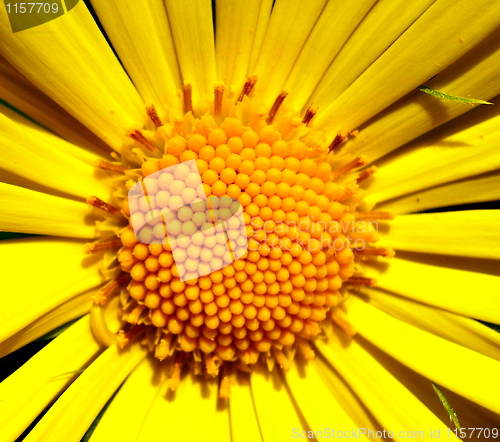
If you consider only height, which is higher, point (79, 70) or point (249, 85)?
point (79, 70)

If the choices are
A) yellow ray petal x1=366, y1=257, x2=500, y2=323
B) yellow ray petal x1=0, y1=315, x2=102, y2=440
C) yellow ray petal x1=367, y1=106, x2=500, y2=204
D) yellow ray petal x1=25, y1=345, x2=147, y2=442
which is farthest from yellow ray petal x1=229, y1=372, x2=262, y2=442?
yellow ray petal x1=367, y1=106, x2=500, y2=204

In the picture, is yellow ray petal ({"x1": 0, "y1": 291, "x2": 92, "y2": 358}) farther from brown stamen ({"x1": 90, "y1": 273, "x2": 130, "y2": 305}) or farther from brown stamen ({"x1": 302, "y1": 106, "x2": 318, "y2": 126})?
brown stamen ({"x1": 302, "y1": 106, "x2": 318, "y2": 126})

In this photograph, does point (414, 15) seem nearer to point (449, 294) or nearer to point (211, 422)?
point (449, 294)

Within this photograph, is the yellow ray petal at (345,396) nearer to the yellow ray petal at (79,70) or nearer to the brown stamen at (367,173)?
the brown stamen at (367,173)

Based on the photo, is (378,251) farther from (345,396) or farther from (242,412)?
(242,412)

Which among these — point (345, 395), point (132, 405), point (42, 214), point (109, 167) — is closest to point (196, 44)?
point (109, 167)
